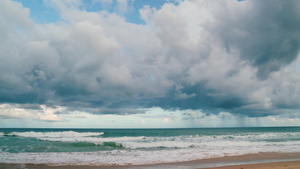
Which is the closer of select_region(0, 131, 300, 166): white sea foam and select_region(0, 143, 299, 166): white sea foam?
select_region(0, 143, 299, 166): white sea foam

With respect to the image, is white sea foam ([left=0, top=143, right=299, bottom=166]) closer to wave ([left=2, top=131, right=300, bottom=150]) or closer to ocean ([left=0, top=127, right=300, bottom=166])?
ocean ([left=0, top=127, right=300, bottom=166])

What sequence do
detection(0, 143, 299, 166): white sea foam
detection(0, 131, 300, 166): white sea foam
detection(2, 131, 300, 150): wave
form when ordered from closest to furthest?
1. detection(0, 143, 299, 166): white sea foam
2. detection(0, 131, 300, 166): white sea foam
3. detection(2, 131, 300, 150): wave

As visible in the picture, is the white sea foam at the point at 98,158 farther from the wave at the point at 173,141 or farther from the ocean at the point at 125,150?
the wave at the point at 173,141

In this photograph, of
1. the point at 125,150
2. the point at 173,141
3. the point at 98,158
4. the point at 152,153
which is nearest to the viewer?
the point at 98,158

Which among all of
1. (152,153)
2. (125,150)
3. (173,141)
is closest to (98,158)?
(152,153)

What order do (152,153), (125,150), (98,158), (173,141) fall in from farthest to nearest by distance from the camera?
(173,141) < (125,150) < (152,153) < (98,158)

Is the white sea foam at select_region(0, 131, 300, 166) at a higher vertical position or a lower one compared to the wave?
higher

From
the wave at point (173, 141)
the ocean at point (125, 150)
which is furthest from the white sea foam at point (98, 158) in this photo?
the wave at point (173, 141)

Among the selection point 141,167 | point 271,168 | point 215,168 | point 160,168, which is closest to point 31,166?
point 141,167

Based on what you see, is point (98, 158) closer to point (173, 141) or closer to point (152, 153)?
point (152, 153)

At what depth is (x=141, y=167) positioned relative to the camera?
11.3 metres

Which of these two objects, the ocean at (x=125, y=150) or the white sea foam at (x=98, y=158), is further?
the ocean at (x=125, y=150)

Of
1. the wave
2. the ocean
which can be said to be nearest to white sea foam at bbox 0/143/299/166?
the ocean

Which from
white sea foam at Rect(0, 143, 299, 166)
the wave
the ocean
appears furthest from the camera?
the wave
